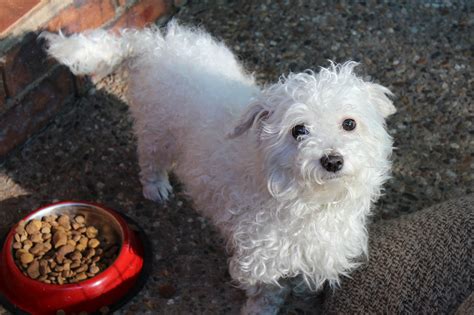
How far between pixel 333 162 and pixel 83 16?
5.61 ft

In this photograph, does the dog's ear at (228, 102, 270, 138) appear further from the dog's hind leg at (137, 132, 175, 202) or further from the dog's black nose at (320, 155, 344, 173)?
the dog's hind leg at (137, 132, 175, 202)

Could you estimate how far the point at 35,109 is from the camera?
10.3 ft

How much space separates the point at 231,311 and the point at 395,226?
700 millimetres

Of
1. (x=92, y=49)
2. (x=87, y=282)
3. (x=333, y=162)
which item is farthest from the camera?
(x=92, y=49)

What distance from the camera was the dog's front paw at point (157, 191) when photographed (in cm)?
304

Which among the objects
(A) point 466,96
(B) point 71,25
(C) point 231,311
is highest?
(B) point 71,25

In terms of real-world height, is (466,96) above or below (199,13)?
below

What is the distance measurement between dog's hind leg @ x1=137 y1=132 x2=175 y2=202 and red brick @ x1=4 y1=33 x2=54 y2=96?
564 mm

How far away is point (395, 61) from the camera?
3.65m

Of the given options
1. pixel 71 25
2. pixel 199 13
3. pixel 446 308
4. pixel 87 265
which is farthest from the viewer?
pixel 199 13

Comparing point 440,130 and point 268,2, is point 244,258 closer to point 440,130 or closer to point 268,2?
point 440,130

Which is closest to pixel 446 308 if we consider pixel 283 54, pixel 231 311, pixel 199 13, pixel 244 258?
pixel 244 258

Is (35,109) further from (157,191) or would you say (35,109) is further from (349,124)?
(349,124)

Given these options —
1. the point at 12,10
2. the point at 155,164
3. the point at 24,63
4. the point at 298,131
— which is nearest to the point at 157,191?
the point at 155,164
